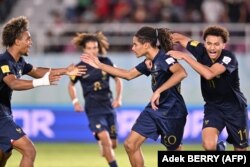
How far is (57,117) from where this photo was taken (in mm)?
20375

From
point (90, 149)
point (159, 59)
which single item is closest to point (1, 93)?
Answer: point (159, 59)

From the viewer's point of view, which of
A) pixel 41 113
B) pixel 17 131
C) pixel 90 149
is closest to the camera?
pixel 17 131

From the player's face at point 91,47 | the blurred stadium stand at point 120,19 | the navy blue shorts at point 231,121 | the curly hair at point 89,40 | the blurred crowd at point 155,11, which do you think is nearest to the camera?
the navy blue shorts at point 231,121

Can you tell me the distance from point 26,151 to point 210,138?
253cm

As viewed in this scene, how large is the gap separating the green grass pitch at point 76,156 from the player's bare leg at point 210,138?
3035 millimetres

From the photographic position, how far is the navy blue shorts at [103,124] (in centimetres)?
1487

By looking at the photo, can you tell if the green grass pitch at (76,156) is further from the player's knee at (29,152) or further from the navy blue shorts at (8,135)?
the player's knee at (29,152)

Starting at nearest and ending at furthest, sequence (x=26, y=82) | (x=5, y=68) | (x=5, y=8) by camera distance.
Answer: (x=26, y=82)
(x=5, y=68)
(x=5, y=8)

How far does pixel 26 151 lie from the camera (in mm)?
11641

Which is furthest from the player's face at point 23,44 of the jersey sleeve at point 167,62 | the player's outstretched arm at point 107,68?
the jersey sleeve at point 167,62

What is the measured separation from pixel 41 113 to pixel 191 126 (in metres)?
3.42

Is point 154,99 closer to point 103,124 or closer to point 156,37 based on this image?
point 156,37

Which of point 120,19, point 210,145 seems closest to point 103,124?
point 210,145

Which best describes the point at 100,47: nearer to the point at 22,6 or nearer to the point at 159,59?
the point at 159,59
